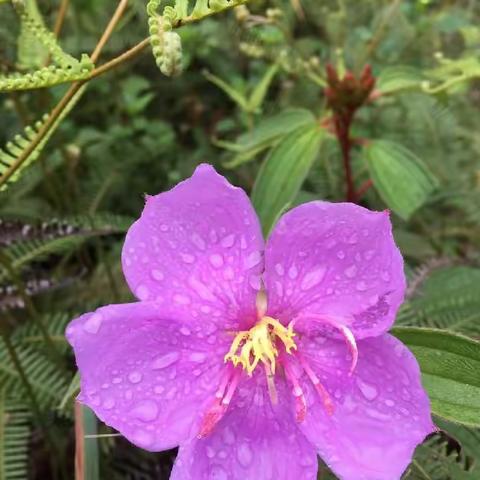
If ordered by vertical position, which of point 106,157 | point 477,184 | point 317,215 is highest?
point 317,215

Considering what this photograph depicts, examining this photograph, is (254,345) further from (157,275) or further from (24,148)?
(24,148)

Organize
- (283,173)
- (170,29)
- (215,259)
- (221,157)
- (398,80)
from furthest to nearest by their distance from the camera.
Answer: (221,157)
(398,80)
(283,173)
(215,259)
(170,29)

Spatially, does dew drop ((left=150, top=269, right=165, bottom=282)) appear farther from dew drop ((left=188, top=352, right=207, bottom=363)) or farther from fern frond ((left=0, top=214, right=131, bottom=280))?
fern frond ((left=0, top=214, right=131, bottom=280))

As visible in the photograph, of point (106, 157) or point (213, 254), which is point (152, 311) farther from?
point (106, 157)

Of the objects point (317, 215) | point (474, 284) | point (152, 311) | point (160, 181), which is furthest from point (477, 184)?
point (152, 311)

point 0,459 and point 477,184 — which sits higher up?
point 0,459

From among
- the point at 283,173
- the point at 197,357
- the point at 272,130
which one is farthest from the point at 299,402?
the point at 272,130

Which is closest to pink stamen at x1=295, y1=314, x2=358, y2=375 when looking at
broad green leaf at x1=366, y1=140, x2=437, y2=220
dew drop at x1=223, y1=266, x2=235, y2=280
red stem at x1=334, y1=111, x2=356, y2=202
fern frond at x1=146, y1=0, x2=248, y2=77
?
dew drop at x1=223, y1=266, x2=235, y2=280
